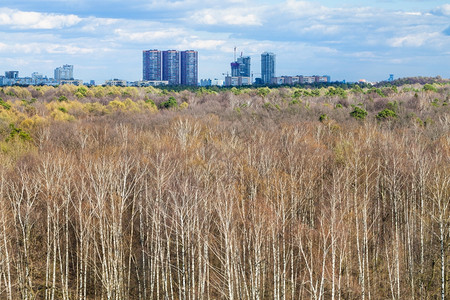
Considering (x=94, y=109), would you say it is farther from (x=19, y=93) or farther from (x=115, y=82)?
(x=115, y=82)

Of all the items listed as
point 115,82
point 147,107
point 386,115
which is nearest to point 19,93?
point 147,107

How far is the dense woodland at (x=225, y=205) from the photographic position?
28.0 m

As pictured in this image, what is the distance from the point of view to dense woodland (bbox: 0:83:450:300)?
27984 mm

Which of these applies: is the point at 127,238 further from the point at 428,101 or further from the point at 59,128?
Result: the point at 428,101

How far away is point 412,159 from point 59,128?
123 feet

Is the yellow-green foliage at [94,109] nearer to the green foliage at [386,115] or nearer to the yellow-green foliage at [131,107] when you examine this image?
the yellow-green foliage at [131,107]

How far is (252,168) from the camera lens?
39250 mm

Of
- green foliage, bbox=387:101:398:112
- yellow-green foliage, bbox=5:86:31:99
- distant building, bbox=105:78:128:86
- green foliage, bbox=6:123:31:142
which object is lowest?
green foliage, bbox=6:123:31:142

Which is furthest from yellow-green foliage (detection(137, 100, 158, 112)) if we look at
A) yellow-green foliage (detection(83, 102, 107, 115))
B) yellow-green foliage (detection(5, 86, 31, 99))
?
yellow-green foliage (detection(5, 86, 31, 99))

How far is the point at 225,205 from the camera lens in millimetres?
24750

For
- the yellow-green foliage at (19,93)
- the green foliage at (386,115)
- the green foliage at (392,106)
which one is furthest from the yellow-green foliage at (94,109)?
the green foliage at (392,106)

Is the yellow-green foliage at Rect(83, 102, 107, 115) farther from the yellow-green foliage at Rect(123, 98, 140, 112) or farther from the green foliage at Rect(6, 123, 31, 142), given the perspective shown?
the green foliage at Rect(6, 123, 31, 142)

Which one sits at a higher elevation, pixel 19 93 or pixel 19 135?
pixel 19 93

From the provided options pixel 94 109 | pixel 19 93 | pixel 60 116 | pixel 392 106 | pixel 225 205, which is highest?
pixel 19 93
